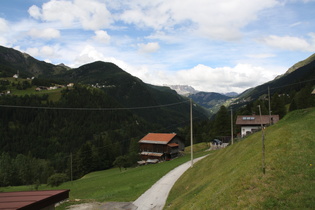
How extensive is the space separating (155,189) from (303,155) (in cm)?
2078

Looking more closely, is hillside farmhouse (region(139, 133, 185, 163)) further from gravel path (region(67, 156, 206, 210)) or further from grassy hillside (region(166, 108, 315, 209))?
grassy hillside (region(166, 108, 315, 209))

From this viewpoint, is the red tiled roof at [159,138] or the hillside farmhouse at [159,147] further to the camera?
the red tiled roof at [159,138]

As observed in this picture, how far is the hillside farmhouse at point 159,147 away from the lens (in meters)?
80.9

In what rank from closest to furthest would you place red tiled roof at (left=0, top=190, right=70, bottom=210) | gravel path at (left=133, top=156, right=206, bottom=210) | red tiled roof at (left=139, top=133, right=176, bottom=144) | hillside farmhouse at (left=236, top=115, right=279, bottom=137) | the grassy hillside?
red tiled roof at (left=0, top=190, right=70, bottom=210) < the grassy hillside < gravel path at (left=133, top=156, right=206, bottom=210) < hillside farmhouse at (left=236, top=115, right=279, bottom=137) < red tiled roof at (left=139, top=133, right=176, bottom=144)

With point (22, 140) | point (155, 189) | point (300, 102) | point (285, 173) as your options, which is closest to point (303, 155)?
point (285, 173)

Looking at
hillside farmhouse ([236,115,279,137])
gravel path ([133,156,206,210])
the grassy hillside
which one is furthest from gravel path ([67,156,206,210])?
hillside farmhouse ([236,115,279,137])

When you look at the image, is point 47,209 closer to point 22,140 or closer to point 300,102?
point 300,102

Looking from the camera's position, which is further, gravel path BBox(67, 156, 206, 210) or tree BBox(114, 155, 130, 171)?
tree BBox(114, 155, 130, 171)

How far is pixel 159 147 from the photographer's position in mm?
82312

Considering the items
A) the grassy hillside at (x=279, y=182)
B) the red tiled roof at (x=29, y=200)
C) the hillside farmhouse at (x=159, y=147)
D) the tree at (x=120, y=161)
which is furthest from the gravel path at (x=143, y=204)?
the hillside farmhouse at (x=159, y=147)

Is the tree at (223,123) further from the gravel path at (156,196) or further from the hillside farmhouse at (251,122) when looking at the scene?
the gravel path at (156,196)

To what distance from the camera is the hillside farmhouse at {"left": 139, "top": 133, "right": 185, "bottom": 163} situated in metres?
80.9

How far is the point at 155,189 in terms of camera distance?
3169 cm

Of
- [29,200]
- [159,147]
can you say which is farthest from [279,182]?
[159,147]
